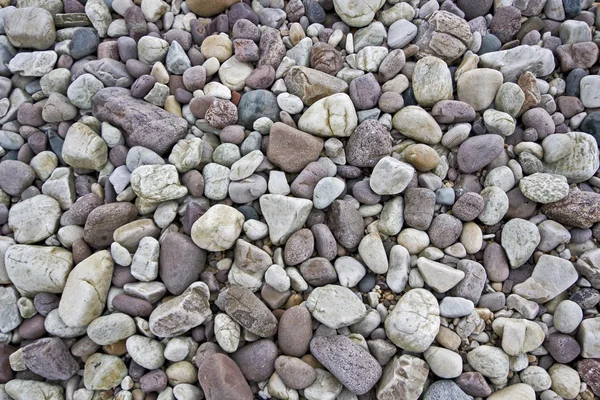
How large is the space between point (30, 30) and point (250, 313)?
166 centimetres

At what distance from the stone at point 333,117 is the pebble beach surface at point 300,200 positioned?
12mm

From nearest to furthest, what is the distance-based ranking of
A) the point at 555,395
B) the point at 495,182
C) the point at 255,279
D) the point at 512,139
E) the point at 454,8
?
the point at 555,395 → the point at 255,279 → the point at 495,182 → the point at 512,139 → the point at 454,8

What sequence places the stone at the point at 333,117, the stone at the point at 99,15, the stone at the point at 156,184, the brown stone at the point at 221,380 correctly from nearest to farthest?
the brown stone at the point at 221,380 < the stone at the point at 156,184 < the stone at the point at 333,117 < the stone at the point at 99,15

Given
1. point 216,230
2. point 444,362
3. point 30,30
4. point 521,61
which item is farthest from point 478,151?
point 30,30

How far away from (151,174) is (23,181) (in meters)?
0.62

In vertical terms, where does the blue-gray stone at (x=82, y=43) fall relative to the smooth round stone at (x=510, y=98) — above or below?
below

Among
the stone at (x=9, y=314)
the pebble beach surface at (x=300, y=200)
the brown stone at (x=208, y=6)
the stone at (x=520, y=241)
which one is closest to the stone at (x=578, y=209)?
the pebble beach surface at (x=300, y=200)

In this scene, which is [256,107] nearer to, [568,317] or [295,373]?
[295,373]

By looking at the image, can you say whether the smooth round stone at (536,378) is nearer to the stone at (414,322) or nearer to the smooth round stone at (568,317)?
the smooth round stone at (568,317)

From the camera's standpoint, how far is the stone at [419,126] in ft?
5.47

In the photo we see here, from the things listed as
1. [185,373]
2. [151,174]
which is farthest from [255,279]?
[151,174]

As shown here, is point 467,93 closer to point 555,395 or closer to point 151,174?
point 555,395

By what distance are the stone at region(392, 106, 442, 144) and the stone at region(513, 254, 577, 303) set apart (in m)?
0.63

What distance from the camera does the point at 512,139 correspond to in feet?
5.70
